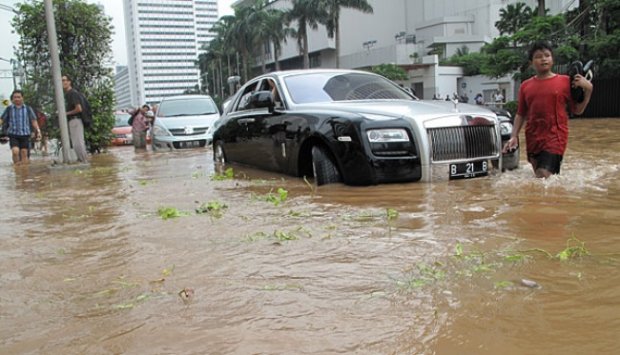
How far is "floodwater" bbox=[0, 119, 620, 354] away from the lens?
2211mm

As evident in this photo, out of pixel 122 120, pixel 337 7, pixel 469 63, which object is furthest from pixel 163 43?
pixel 122 120

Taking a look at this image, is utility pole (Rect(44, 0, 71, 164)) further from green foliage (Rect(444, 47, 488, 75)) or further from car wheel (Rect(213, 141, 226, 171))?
green foliage (Rect(444, 47, 488, 75))

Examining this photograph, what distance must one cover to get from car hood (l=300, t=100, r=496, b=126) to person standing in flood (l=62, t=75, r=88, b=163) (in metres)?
5.92

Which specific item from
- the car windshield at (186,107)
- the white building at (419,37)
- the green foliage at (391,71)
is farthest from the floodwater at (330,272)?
the green foliage at (391,71)

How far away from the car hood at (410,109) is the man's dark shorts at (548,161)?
0.72 meters

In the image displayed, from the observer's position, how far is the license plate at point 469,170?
17.9 feet

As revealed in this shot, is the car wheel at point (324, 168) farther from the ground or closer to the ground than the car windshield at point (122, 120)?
closer to the ground

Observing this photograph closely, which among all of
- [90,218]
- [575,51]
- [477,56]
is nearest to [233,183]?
[90,218]

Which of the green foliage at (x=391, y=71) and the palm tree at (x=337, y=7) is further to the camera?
the palm tree at (x=337, y=7)

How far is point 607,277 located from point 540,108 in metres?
2.69

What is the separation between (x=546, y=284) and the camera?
2645mm

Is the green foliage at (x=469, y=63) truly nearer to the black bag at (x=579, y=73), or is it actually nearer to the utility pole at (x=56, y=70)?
the utility pole at (x=56, y=70)

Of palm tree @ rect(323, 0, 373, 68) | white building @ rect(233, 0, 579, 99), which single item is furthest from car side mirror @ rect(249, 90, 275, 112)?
palm tree @ rect(323, 0, 373, 68)

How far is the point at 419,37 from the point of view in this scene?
6750 cm
